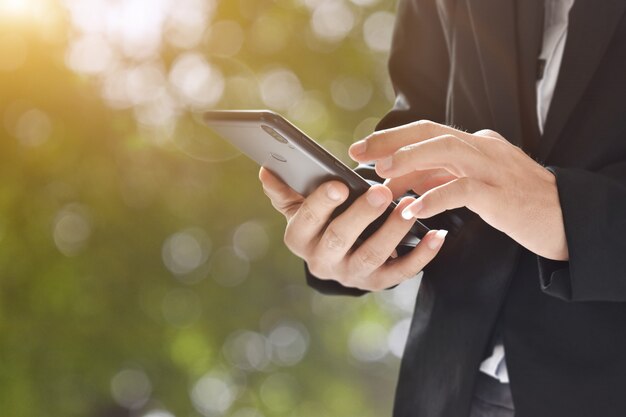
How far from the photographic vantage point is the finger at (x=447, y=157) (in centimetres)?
75

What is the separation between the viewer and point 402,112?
1.19m

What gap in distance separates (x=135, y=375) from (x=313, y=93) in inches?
42.6

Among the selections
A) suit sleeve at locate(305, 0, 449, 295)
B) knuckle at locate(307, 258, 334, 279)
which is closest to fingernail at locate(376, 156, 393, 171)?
knuckle at locate(307, 258, 334, 279)

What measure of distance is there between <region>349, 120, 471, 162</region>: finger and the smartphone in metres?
0.03

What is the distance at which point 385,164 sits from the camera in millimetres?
782

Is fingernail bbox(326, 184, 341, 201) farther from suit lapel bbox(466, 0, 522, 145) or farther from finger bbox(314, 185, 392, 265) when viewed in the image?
suit lapel bbox(466, 0, 522, 145)

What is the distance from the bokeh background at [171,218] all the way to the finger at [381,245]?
4.94 feet

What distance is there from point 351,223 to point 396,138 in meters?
0.12

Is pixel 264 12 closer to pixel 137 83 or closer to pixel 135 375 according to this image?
pixel 137 83

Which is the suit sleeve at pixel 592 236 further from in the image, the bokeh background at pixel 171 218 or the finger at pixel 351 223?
the bokeh background at pixel 171 218

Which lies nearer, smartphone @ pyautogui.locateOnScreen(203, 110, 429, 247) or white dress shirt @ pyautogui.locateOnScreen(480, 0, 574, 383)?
smartphone @ pyautogui.locateOnScreen(203, 110, 429, 247)

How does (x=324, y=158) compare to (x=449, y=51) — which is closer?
(x=324, y=158)

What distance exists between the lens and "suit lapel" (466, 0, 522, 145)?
96 cm

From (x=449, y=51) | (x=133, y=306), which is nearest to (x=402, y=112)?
(x=449, y=51)
